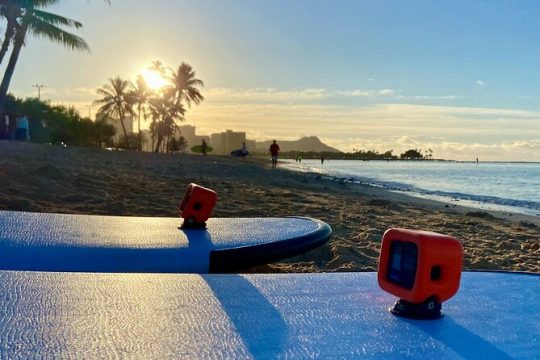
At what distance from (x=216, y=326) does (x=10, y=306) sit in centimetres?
75

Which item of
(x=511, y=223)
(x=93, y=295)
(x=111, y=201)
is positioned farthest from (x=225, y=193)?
(x=93, y=295)

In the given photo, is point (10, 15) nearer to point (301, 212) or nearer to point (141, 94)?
point (301, 212)

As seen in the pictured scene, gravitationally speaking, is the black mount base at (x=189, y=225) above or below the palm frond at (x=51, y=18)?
below

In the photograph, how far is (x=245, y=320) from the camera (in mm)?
1819

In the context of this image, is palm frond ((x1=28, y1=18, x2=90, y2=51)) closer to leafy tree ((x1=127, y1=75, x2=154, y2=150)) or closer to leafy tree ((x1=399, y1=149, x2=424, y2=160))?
leafy tree ((x1=127, y1=75, x2=154, y2=150))

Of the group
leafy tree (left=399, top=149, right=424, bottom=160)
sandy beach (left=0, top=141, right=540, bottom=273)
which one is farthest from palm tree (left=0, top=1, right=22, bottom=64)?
leafy tree (left=399, top=149, right=424, bottom=160)

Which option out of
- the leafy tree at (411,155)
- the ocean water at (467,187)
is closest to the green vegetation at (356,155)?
the leafy tree at (411,155)

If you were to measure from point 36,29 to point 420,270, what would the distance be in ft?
54.3

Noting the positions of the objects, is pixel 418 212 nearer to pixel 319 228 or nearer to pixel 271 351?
pixel 319 228

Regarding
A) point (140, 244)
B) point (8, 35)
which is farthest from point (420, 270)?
point (8, 35)

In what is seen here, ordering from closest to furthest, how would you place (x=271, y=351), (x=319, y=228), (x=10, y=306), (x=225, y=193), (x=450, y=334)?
(x=271, y=351), (x=450, y=334), (x=10, y=306), (x=319, y=228), (x=225, y=193)

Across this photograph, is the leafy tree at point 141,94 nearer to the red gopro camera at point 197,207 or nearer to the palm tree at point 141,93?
the palm tree at point 141,93

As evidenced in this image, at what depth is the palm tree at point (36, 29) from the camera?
15.5 m

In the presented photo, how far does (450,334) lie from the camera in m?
1.74
